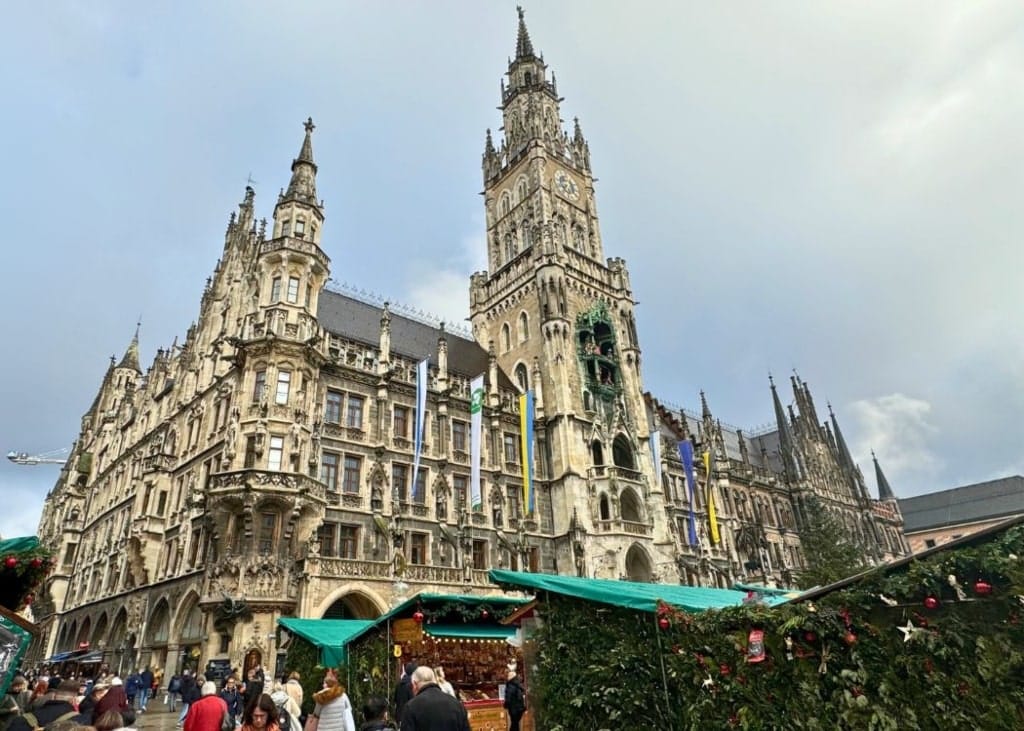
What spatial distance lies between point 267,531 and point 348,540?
3.47 m

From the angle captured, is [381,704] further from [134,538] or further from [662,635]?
[134,538]

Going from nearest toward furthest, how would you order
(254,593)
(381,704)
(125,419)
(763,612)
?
(381,704)
(763,612)
(254,593)
(125,419)

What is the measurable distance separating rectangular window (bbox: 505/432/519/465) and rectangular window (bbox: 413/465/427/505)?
5.39 meters

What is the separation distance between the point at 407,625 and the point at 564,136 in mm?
44387

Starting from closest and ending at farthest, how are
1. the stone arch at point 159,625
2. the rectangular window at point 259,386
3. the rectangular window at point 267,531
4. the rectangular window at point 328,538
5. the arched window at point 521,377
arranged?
the rectangular window at point 267,531, the rectangular window at point 328,538, the rectangular window at point 259,386, the stone arch at point 159,625, the arched window at point 521,377

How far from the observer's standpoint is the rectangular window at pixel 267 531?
22.2 meters

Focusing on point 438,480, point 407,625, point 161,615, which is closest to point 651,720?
point 407,625

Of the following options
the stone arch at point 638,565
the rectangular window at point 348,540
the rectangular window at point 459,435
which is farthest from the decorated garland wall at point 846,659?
the stone arch at point 638,565

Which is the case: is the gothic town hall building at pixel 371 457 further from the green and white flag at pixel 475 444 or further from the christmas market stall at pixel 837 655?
the christmas market stall at pixel 837 655

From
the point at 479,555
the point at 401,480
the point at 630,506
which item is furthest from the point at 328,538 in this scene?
the point at 630,506

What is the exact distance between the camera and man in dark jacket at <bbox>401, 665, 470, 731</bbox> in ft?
18.7

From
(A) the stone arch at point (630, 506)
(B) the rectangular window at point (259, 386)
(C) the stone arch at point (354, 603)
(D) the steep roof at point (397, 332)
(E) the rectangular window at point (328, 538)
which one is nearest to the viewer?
(C) the stone arch at point (354, 603)

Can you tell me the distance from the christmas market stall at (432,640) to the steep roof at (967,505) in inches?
3108

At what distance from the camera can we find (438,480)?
28.4 metres
